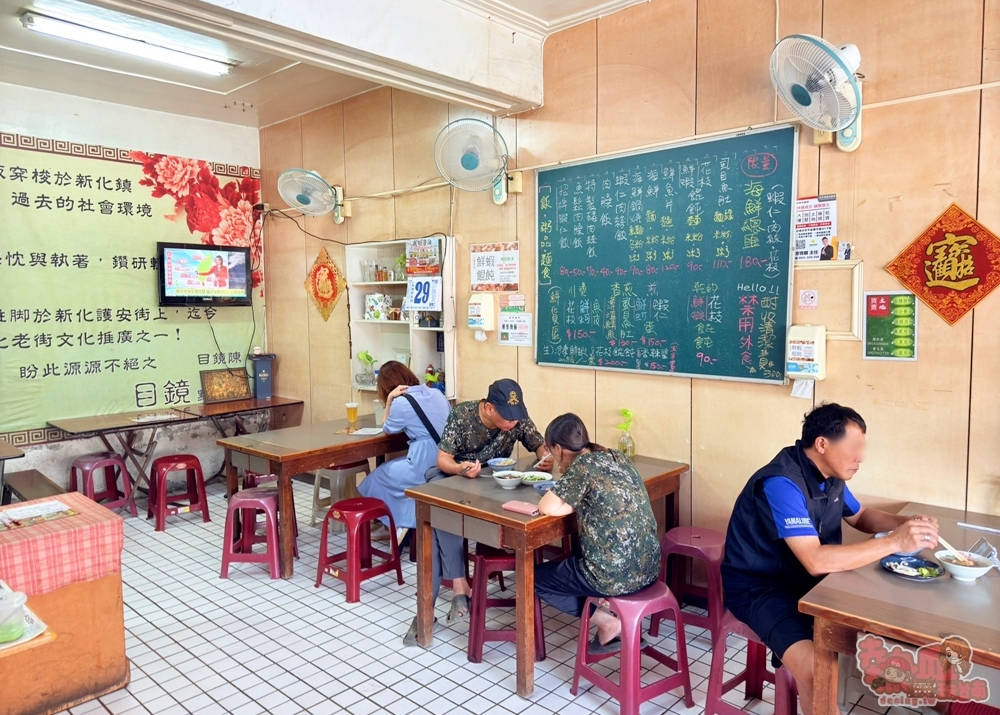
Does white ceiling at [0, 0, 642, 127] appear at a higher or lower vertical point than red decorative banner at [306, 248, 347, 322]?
higher

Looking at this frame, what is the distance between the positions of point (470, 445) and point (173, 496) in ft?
9.22

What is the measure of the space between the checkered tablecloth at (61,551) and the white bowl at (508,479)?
60.8 inches

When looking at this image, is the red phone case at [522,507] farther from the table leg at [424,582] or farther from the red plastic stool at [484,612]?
the table leg at [424,582]

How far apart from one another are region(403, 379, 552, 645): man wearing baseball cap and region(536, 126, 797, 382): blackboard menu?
666 millimetres

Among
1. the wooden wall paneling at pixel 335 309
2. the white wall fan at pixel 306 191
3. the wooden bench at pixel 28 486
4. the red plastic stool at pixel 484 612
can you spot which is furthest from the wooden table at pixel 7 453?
the red plastic stool at pixel 484 612

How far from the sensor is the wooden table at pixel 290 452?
12.7 feet

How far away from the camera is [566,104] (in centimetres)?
394

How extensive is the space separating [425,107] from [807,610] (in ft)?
13.2

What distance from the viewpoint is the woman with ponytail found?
254cm

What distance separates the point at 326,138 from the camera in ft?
18.3

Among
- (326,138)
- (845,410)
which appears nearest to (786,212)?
(845,410)

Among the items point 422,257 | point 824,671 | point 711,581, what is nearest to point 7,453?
point 422,257

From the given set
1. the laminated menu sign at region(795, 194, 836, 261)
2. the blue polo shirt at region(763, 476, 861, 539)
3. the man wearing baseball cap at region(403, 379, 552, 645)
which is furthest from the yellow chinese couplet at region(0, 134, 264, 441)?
the blue polo shirt at region(763, 476, 861, 539)

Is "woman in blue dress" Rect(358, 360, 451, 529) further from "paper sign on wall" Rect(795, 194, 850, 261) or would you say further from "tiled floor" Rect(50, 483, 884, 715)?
"paper sign on wall" Rect(795, 194, 850, 261)
